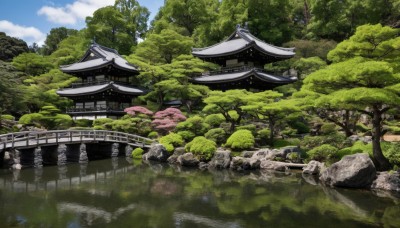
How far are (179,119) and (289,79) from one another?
13.2m

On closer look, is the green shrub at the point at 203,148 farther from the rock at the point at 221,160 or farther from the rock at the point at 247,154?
the rock at the point at 247,154

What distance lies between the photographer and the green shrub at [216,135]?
82.0 ft

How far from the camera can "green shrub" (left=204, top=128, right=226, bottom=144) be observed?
82.0ft

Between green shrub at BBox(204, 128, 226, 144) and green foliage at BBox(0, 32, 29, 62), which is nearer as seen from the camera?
green shrub at BBox(204, 128, 226, 144)

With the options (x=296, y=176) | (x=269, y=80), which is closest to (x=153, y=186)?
(x=296, y=176)

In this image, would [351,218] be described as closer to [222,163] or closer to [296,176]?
[296,176]

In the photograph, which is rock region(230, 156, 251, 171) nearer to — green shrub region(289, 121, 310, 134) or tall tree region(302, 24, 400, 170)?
tall tree region(302, 24, 400, 170)

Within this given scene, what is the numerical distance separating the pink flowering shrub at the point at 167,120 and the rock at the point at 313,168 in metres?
12.9

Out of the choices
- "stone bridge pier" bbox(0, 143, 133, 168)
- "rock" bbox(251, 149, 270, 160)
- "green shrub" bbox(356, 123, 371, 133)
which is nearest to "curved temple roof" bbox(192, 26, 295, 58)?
"green shrub" bbox(356, 123, 371, 133)

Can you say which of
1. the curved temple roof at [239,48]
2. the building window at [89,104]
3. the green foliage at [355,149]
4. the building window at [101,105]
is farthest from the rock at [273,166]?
the building window at [89,104]

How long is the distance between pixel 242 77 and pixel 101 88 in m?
15.6

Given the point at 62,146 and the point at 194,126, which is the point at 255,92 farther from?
the point at 62,146

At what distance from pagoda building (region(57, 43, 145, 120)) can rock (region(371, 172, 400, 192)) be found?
89.8 feet

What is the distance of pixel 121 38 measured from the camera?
5591cm
